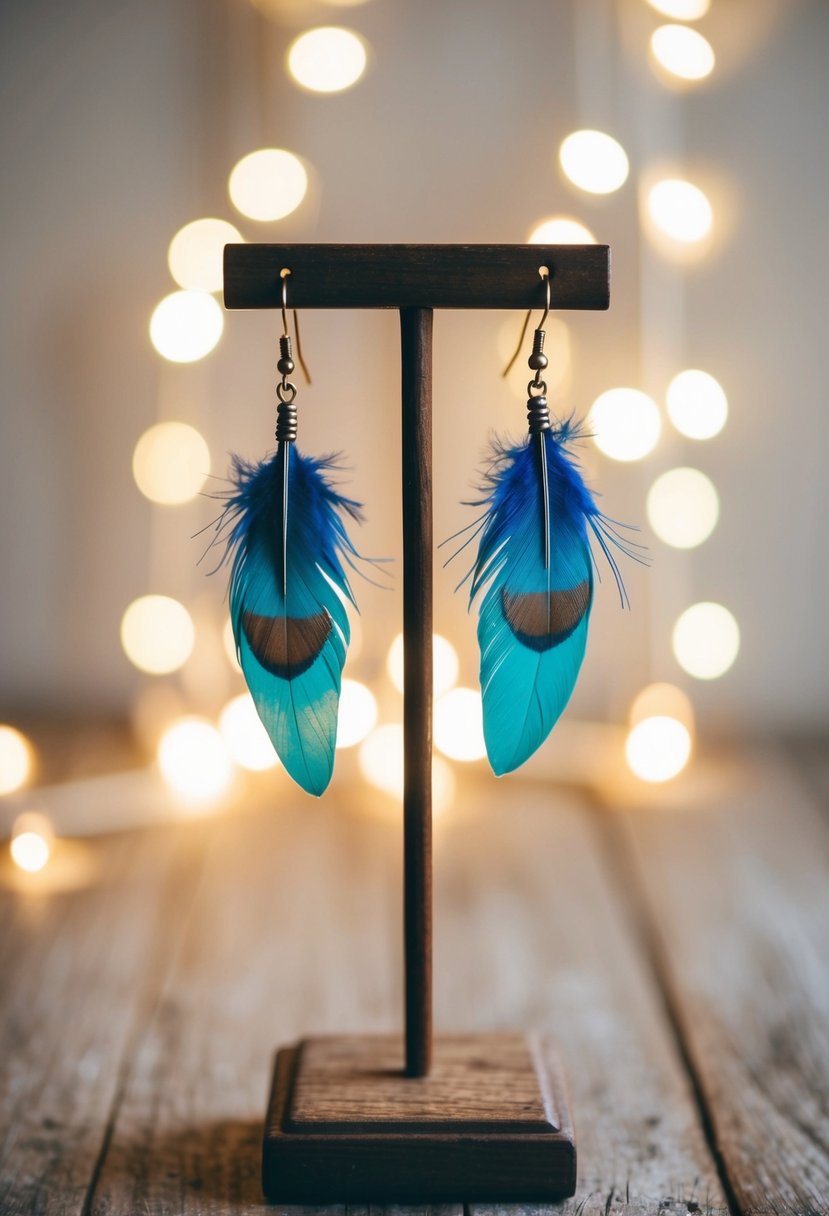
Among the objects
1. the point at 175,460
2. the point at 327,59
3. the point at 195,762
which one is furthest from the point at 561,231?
the point at 195,762

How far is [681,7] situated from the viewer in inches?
53.3

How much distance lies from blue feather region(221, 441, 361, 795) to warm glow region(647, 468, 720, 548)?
2.90 feet

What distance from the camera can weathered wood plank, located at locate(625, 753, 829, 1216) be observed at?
A: 77 centimetres

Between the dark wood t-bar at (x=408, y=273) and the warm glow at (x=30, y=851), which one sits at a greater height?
the dark wood t-bar at (x=408, y=273)

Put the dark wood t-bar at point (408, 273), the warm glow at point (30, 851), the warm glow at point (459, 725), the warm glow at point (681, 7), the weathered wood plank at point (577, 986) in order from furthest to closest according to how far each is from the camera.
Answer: the warm glow at point (459, 725) → the warm glow at point (681, 7) → the warm glow at point (30, 851) → the weathered wood plank at point (577, 986) → the dark wood t-bar at point (408, 273)

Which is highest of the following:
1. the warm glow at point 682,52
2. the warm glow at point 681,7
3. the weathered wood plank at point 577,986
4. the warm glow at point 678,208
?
the warm glow at point 681,7

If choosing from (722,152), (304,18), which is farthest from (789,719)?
(304,18)

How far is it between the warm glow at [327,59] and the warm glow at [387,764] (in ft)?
2.84

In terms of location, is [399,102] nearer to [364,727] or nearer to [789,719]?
[364,727]

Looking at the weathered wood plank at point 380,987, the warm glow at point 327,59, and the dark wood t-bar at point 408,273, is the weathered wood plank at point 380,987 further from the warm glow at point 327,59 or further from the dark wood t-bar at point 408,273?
the warm glow at point 327,59

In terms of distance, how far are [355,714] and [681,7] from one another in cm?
102

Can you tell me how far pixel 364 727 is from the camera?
4.82 feet

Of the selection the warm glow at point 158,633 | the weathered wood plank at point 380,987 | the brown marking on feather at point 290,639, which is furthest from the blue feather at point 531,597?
the warm glow at point 158,633

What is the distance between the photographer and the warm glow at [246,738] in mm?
1416
